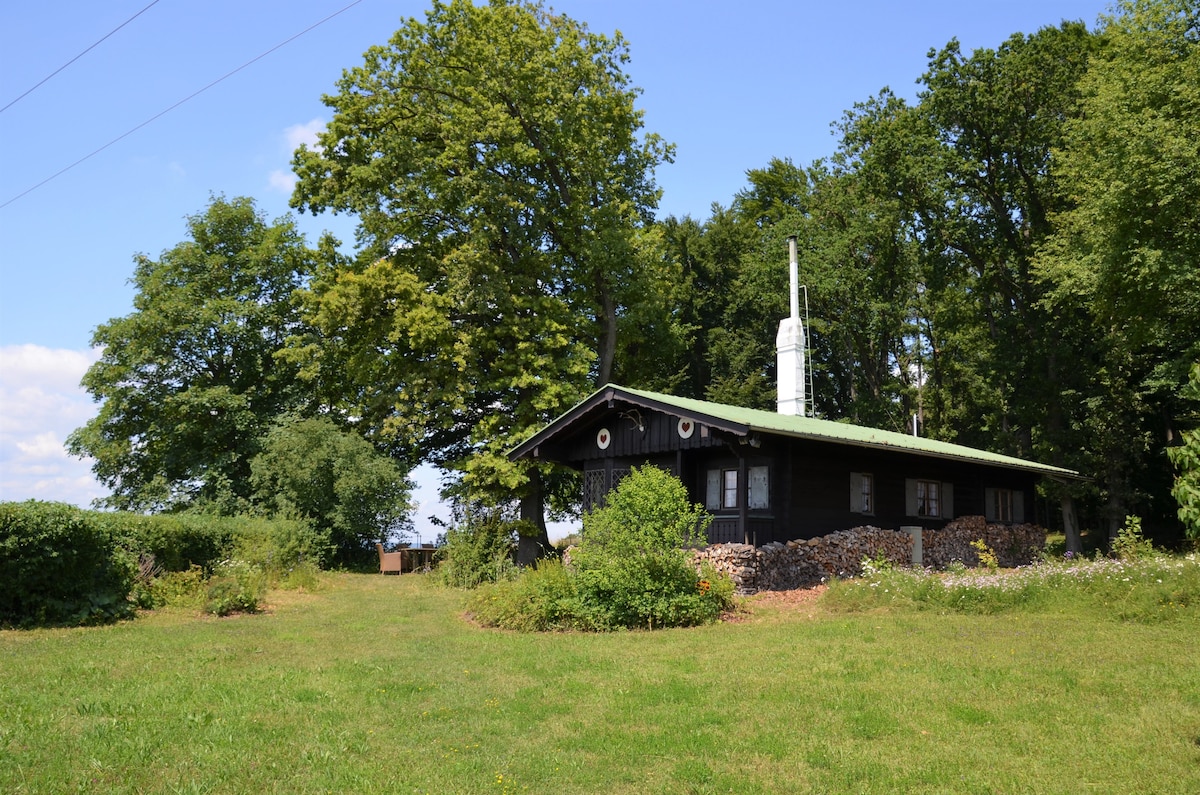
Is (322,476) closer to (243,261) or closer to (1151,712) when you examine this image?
(243,261)

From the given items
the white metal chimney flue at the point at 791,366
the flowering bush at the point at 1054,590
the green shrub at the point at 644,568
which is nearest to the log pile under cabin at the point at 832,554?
the green shrub at the point at 644,568

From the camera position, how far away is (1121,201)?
1069 inches

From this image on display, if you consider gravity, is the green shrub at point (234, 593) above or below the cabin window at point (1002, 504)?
below

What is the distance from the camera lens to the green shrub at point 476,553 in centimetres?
2591

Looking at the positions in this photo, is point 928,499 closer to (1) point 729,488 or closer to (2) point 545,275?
(1) point 729,488

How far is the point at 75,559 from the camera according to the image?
648 inches

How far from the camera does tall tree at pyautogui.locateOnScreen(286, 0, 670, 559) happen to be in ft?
102

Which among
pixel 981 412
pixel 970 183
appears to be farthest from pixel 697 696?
pixel 981 412

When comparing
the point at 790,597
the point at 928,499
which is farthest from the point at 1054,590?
the point at 928,499

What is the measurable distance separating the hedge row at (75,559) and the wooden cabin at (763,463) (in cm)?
974

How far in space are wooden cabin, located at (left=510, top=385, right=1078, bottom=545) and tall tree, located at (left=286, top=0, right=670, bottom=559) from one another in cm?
562

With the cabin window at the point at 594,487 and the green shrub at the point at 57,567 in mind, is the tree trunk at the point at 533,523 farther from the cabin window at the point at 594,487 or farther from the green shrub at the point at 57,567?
the green shrub at the point at 57,567

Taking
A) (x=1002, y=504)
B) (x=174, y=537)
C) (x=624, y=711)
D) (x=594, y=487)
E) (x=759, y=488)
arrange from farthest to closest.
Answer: (x=1002, y=504)
(x=594, y=487)
(x=759, y=488)
(x=174, y=537)
(x=624, y=711)

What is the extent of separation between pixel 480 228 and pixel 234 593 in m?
16.2
